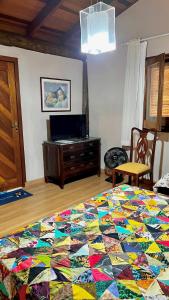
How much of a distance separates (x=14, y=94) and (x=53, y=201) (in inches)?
74.3

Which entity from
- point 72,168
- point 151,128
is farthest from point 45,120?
point 151,128

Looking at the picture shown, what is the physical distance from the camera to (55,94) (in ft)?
13.7

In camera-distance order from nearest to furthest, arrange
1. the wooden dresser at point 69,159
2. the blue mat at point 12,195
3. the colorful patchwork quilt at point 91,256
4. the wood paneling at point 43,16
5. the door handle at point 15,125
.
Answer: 1. the colorful patchwork quilt at point 91,256
2. the wood paneling at point 43,16
3. the blue mat at point 12,195
4. the door handle at point 15,125
5. the wooden dresser at point 69,159

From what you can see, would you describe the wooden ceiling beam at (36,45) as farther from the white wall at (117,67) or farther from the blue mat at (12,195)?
the blue mat at (12,195)

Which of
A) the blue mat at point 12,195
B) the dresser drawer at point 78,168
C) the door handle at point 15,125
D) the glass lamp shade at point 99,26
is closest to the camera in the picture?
the glass lamp shade at point 99,26

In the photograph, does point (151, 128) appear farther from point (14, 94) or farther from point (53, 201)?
point (14, 94)

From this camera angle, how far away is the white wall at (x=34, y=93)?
12.3ft

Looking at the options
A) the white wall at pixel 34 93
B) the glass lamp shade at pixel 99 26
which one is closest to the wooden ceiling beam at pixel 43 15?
the white wall at pixel 34 93

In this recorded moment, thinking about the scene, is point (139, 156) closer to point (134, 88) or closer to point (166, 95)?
point (166, 95)

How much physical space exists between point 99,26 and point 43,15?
2.04 metres

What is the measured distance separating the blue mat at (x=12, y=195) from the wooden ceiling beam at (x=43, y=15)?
8.73 feet

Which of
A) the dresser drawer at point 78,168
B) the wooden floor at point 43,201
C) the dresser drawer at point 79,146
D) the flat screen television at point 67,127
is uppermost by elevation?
the flat screen television at point 67,127

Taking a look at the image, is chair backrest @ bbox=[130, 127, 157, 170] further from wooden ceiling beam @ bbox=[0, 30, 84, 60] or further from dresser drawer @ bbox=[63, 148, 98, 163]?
wooden ceiling beam @ bbox=[0, 30, 84, 60]

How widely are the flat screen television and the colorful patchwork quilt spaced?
235cm
